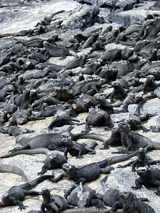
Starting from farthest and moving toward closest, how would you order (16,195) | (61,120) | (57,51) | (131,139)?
1. (57,51)
2. (61,120)
3. (131,139)
4. (16,195)

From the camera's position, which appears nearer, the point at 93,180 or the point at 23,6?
the point at 93,180

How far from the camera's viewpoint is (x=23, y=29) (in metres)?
22.0

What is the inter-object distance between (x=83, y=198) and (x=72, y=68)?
10398 mm

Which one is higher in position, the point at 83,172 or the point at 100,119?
the point at 83,172

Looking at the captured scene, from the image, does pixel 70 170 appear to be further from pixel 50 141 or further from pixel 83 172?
pixel 50 141

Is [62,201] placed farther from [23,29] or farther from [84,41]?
[23,29]

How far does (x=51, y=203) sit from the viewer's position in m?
3.95

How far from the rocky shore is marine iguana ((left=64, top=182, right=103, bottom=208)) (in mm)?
418

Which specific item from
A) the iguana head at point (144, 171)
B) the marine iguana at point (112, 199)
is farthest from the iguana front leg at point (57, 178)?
the iguana head at point (144, 171)

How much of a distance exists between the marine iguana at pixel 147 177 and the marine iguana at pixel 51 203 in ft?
3.31

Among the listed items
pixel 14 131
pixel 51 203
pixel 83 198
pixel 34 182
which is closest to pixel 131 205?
pixel 83 198

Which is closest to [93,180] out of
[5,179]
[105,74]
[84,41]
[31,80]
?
[5,179]

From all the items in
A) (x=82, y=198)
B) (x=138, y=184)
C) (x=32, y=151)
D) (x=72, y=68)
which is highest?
(x=82, y=198)

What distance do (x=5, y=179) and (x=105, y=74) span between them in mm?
6418
